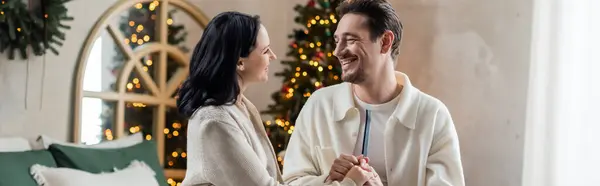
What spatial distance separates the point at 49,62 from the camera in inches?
172

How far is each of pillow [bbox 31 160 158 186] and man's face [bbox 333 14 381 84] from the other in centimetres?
178

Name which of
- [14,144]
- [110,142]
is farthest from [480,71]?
[14,144]

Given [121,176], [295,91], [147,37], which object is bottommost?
[121,176]

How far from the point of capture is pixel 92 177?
3.94m

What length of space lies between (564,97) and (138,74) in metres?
2.35

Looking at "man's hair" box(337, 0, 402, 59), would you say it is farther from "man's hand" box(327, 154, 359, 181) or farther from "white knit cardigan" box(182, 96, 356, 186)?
"white knit cardigan" box(182, 96, 356, 186)

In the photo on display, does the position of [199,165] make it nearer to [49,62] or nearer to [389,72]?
[389,72]

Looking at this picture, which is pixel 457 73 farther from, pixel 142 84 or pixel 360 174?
pixel 360 174

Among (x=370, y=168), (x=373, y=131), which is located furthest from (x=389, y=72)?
(x=370, y=168)

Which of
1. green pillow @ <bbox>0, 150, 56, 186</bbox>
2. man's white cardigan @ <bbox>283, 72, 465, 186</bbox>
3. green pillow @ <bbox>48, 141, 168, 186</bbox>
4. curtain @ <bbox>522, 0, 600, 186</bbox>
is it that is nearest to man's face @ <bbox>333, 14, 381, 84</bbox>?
man's white cardigan @ <bbox>283, 72, 465, 186</bbox>

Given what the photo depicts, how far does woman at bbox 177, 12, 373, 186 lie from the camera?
199 cm

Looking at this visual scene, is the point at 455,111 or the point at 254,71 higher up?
the point at 254,71

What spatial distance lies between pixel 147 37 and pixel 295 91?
92 cm

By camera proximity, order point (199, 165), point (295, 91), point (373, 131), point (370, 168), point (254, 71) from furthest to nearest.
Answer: point (295, 91) → point (373, 131) → point (370, 168) → point (254, 71) → point (199, 165)
